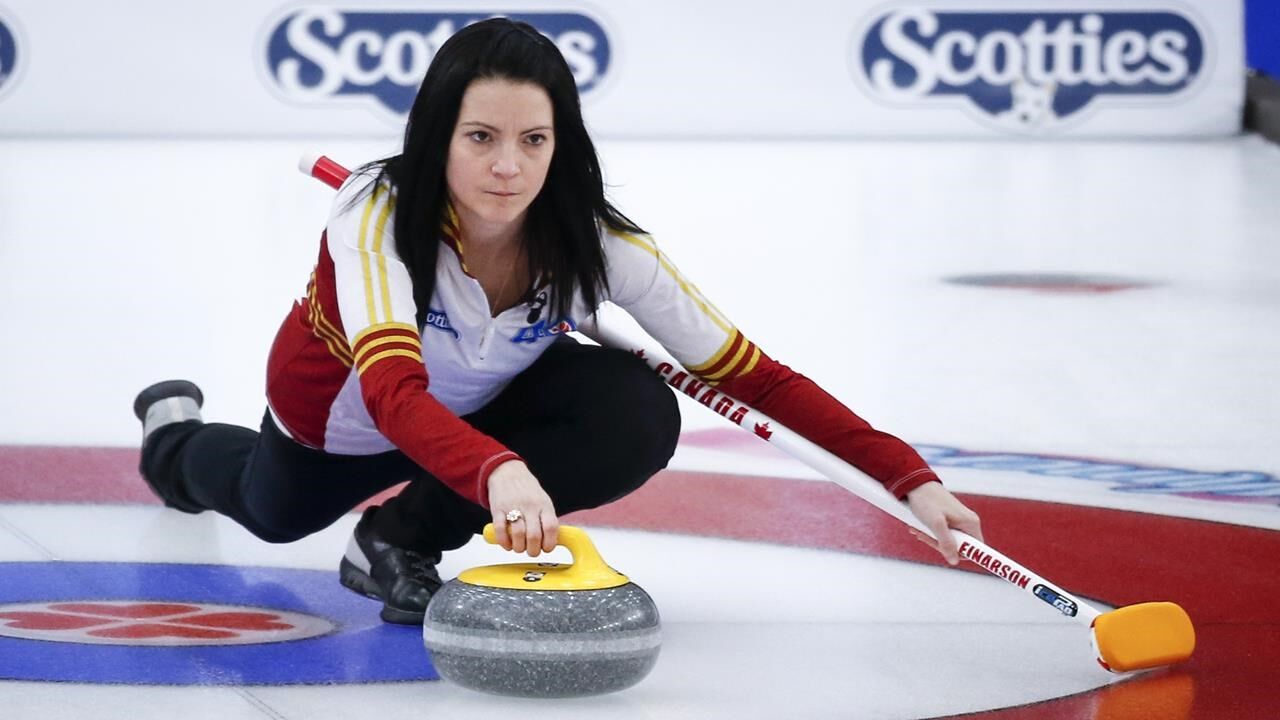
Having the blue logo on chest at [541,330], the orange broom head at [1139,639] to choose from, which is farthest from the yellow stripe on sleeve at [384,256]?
the orange broom head at [1139,639]

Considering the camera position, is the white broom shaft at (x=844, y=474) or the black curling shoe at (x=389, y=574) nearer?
the white broom shaft at (x=844, y=474)

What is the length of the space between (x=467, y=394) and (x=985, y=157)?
6.01 m

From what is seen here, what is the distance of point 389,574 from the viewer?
2211 millimetres

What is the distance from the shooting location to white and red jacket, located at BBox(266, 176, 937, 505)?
1919mm

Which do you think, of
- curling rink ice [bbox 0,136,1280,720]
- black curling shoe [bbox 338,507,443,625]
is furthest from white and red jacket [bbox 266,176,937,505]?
curling rink ice [bbox 0,136,1280,720]

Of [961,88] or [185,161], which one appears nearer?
[185,161]

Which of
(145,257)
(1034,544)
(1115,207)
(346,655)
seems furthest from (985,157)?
(346,655)

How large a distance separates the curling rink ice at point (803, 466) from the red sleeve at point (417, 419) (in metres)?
0.22

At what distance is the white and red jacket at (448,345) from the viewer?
1.92 metres

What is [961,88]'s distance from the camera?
320 inches

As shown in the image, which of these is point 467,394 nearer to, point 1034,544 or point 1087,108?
point 1034,544

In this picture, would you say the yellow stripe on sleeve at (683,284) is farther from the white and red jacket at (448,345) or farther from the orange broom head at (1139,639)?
the orange broom head at (1139,639)

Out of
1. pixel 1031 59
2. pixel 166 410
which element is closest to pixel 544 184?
pixel 166 410

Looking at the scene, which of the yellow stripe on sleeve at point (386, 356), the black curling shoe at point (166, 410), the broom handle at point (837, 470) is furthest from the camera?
the black curling shoe at point (166, 410)
